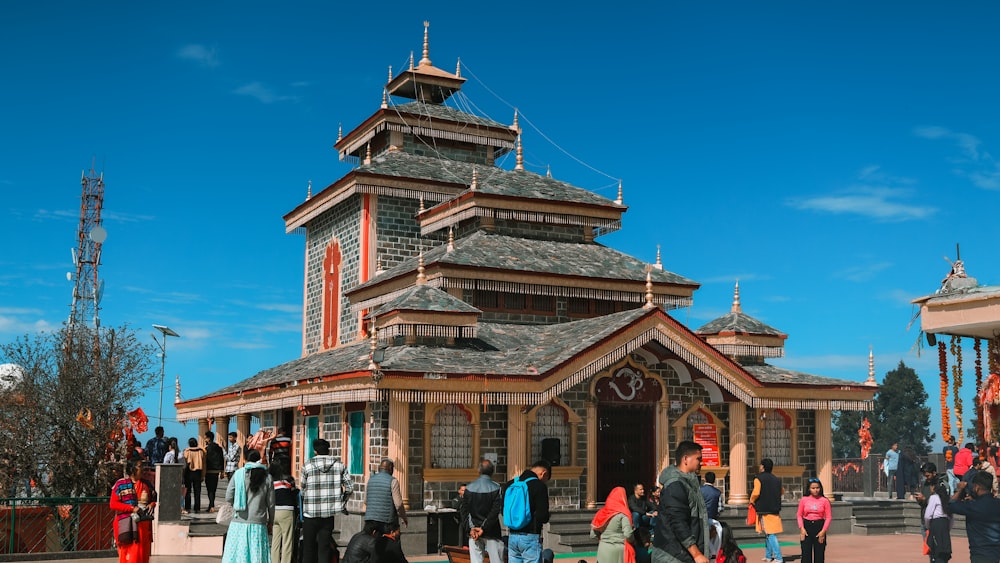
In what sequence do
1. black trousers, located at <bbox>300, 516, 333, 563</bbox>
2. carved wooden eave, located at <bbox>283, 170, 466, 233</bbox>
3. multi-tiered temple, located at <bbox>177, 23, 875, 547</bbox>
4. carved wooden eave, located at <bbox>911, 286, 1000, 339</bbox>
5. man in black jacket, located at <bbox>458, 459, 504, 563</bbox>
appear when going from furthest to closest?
carved wooden eave, located at <bbox>283, 170, 466, 233</bbox> < multi-tiered temple, located at <bbox>177, 23, 875, 547</bbox> < carved wooden eave, located at <bbox>911, 286, 1000, 339</bbox> < man in black jacket, located at <bbox>458, 459, 504, 563</bbox> < black trousers, located at <bbox>300, 516, 333, 563</bbox>

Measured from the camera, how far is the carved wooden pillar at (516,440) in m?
22.4

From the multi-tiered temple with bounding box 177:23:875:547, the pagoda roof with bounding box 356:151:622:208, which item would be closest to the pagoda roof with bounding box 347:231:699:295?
the multi-tiered temple with bounding box 177:23:875:547

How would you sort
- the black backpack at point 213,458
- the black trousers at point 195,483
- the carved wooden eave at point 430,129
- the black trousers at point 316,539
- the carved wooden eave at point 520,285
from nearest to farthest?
the black trousers at point 316,539 → the black trousers at point 195,483 → the black backpack at point 213,458 → the carved wooden eave at point 520,285 → the carved wooden eave at point 430,129

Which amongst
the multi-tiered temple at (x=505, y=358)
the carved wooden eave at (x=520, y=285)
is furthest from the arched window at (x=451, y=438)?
the carved wooden eave at (x=520, y=285)

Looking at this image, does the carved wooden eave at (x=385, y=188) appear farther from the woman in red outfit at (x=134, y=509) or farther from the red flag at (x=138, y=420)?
the woman in red outfit at (x=134, y=509)

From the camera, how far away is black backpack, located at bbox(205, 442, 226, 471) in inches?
977

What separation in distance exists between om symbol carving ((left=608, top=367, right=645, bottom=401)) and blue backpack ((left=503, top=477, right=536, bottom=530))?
10.9 meters

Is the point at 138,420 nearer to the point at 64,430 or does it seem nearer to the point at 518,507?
the point at 64,430

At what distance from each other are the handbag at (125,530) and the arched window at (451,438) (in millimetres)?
7723

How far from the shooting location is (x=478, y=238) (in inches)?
1120

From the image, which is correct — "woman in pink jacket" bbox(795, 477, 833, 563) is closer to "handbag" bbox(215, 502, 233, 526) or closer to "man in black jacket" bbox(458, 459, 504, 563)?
"man in black jacket" bbox(458, 459, 504, 563)

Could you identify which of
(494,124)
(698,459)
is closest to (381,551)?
(698,459)

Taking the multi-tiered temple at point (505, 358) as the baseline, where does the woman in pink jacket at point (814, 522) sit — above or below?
below

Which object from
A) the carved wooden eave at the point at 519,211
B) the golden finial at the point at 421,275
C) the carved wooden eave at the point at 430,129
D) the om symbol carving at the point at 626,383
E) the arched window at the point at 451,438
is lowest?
the arched window at the point at 451,438
